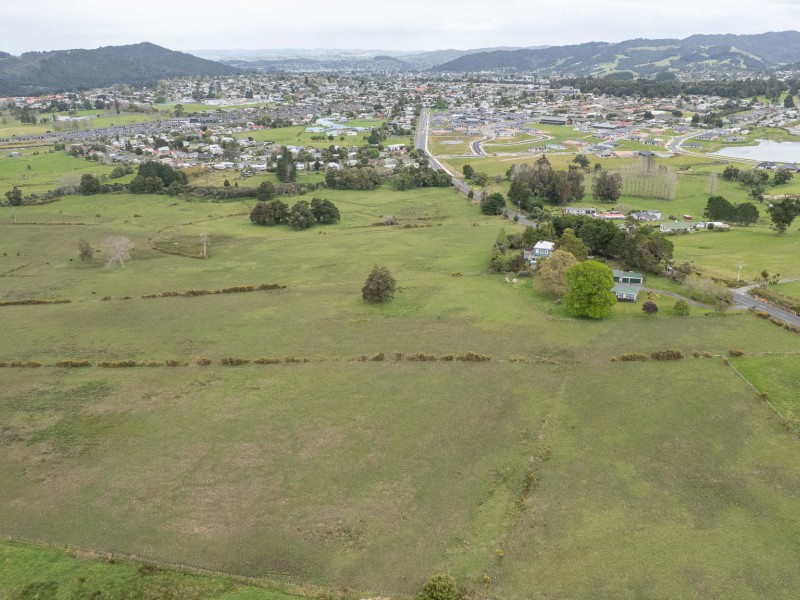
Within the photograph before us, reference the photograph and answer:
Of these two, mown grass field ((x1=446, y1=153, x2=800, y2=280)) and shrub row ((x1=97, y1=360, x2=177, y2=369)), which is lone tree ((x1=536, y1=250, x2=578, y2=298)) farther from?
shrub row ((x1=97, y1=360, x2=177, y2=369))

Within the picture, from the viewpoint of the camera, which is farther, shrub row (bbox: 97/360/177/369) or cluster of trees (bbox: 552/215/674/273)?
cluster of trees (bbox: 552/215/674/273)

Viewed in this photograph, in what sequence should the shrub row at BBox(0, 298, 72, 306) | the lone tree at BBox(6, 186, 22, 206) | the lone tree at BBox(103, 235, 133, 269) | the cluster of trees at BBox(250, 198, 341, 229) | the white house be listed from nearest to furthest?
the shrub row at BBox(0, 298, 72, 306) < the white house < the lone tree at BBox(103, 235, 133, 269) < the cluster of trees at BBox(250, 198, 341, 229) < the lone tree at BBox(6, 186, 22, 206)

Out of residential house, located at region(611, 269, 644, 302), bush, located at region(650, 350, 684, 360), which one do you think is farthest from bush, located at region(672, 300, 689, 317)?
bush, located at region(650, 350, 684, 360)

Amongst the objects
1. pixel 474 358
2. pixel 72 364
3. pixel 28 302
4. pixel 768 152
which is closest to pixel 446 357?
pixel 474 358

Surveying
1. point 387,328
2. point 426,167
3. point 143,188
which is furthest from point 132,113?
point 387,328

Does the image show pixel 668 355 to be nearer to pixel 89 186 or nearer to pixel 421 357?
pixel 421 357

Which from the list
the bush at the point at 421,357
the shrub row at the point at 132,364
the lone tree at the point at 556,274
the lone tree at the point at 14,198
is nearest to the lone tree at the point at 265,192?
the lone tree at the point at 14,198

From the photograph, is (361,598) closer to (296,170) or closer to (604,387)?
(604,387)
